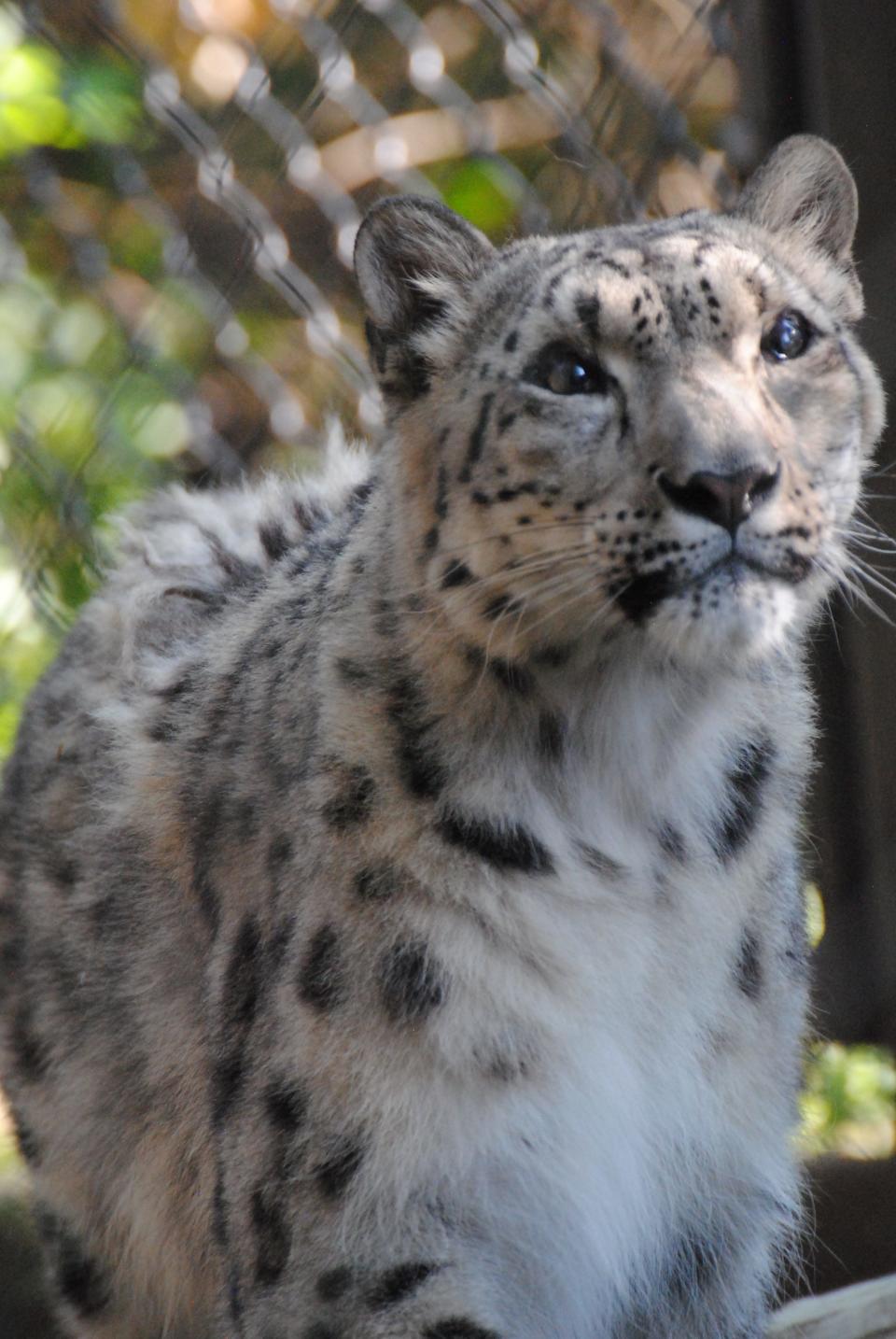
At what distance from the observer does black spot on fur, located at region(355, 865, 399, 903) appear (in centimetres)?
167

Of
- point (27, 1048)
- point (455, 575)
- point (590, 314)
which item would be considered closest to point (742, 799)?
point (455, 575)

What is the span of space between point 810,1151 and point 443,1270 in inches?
43.2

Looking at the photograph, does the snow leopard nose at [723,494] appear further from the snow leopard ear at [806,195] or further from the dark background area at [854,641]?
the dark background area at [854,641]

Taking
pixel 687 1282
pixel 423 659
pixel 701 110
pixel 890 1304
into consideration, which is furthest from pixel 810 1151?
pixel 701 110

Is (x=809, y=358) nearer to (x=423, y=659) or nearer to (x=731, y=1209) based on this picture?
(x=423, y=659)

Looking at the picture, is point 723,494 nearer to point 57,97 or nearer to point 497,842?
point 497,842

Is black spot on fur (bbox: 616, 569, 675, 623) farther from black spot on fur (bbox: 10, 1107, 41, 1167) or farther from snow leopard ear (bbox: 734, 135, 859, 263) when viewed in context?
black spot on fur (bbox: 10, 1107, 41, 1167)

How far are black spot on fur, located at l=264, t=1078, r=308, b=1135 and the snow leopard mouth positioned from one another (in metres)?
0.55

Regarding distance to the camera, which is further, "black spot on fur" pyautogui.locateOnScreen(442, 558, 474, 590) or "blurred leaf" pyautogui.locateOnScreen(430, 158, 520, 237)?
"blurred leaf" pyautogui.locateOnScreen(430, 158, 520, 237)

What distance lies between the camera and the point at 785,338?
171 centimetres

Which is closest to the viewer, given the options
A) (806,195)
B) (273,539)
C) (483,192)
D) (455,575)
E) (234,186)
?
(455,575)

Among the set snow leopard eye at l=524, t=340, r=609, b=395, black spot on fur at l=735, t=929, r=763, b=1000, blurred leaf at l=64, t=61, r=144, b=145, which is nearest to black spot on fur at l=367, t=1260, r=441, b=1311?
black spot on fur at l=735, t=929, r=763, b=1000

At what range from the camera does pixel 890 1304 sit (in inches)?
81.6

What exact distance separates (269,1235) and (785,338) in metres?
1.00
